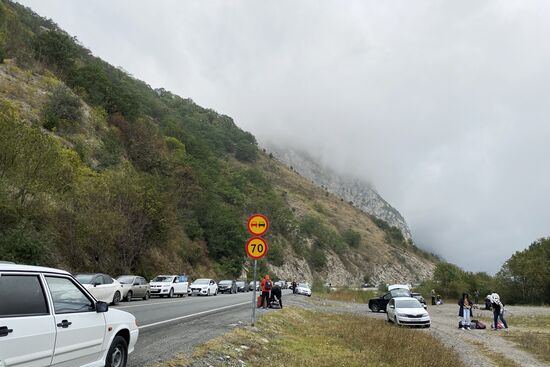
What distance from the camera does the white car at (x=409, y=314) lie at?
23.2 m

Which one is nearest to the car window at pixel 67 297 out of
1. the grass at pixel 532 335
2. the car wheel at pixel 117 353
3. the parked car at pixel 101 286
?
the car wheel at pixel 117 353

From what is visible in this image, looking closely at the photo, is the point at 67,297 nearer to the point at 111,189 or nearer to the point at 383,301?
the point at 111,189

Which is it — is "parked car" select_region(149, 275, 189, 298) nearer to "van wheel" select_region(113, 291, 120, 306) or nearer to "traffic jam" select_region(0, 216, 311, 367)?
"van wheel" select_region(113, 291, 120, 306)

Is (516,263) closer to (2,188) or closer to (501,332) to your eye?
(501,332)

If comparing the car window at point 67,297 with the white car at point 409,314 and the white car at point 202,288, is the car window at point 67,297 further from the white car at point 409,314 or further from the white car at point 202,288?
the white car at point 202,288

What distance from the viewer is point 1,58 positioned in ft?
160

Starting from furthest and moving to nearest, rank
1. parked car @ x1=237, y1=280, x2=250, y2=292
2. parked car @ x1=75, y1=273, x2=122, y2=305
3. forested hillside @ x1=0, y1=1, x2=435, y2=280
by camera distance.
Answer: parked car @ x1=237, y1=280, x2=250, y2=292 → forested hillside @ x1=0, y1=1, x2=435, y2=280 → parked car @ x1=75, y1=273, x2=122, y2=305

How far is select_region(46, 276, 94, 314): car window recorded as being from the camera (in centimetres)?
590

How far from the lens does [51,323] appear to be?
18.5 feet

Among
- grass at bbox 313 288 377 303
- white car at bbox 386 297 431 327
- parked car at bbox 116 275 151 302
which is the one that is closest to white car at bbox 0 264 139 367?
white car at bbox 386 297 431 327

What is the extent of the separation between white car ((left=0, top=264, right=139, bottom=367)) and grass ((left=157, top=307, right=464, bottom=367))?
1814 millimetres

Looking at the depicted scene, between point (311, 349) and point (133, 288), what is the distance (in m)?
16.2

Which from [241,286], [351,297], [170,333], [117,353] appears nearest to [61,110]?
[241,286]

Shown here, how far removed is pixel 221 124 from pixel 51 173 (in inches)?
4842
